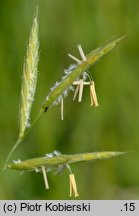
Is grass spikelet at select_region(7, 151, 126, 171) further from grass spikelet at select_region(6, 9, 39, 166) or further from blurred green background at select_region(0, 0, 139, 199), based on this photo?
blurred green background at select_region(0, 0, 139, 199)

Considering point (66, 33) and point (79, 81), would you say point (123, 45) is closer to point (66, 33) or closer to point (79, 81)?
point (66, 33)

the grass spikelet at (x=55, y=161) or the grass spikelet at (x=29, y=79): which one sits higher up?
the grass spikelet at (x=29, y=79)

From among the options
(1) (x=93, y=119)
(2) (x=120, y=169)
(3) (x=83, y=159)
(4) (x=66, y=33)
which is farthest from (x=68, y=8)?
(3) (x=83, y=159)

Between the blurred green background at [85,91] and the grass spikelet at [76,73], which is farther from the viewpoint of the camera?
the blurred green background at [85,91]

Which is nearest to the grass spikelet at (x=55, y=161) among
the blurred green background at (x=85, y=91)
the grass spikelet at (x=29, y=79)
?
the grass spikelet at (x=29, y=79)

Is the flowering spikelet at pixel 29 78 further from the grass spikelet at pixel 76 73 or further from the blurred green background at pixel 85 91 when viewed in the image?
the blurred green background at pixel 85 91

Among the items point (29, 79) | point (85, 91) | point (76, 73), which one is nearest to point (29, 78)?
point (29, 79)

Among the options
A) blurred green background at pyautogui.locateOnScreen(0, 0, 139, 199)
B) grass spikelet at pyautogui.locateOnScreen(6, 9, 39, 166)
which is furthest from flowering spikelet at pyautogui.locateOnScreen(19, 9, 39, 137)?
blurred green background at pyautogui.locateOnScreen(0, 0, 139, 199)
